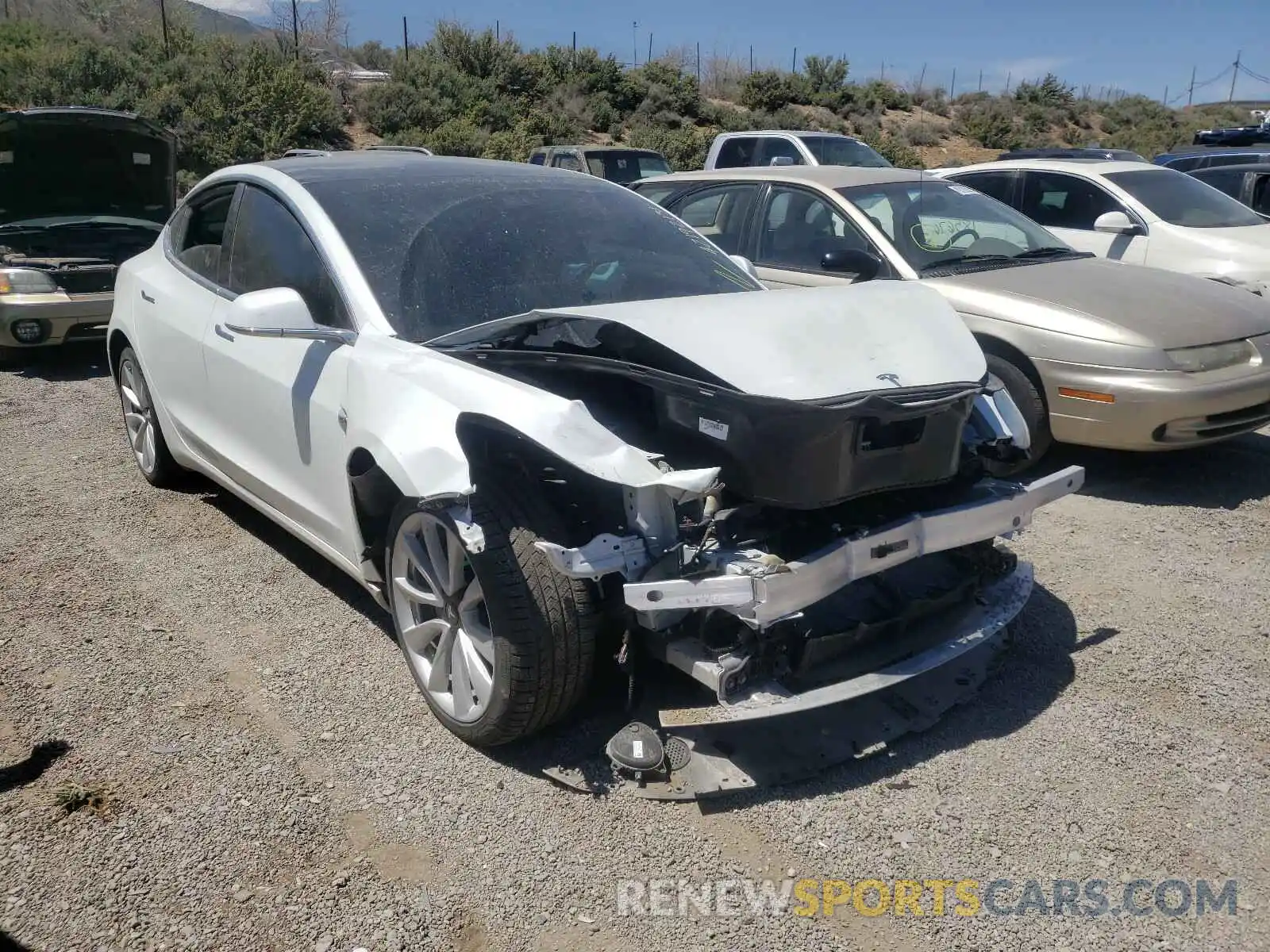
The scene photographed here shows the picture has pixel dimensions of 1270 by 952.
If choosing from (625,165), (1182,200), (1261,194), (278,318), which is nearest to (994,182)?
(1182,200)

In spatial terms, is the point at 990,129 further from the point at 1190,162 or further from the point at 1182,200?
the point at 1182,200

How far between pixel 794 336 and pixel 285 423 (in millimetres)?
1945

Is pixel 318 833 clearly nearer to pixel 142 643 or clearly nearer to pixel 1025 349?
pixel 142 643

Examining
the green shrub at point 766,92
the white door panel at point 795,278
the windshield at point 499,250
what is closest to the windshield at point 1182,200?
the white door panel at point 795,278

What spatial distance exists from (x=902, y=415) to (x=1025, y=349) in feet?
10.0

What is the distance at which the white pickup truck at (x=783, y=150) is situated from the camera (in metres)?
14.5

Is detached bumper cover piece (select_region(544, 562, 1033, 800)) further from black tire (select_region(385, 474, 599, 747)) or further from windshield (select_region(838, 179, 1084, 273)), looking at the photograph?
windshield (select_region(838, 179, 1084, 273))

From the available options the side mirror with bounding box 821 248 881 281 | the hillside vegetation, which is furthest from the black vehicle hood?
the hillside vegetation

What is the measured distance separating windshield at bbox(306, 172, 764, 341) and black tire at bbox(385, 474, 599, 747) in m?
0.85

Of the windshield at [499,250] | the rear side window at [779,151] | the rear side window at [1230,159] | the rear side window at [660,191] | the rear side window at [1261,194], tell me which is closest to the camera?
the windshield at [499,250]

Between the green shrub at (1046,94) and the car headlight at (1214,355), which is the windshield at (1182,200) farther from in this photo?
the green shrub at (1046,94)

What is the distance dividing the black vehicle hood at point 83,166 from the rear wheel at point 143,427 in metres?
3.53

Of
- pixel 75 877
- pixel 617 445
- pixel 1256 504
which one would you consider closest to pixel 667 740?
pixel 617 445

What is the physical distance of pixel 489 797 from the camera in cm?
300
